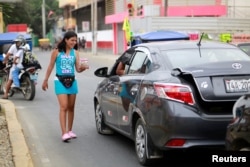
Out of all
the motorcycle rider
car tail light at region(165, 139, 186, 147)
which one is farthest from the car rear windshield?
the motorcycle rider

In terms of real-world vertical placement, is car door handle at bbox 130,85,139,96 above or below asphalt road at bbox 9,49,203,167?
above

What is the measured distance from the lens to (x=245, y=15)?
3784 centimetres

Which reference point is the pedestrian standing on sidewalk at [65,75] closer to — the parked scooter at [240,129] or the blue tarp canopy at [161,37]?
the parked scooter at [240,129]

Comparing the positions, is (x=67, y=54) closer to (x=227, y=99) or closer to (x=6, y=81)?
(x=227, y=99)

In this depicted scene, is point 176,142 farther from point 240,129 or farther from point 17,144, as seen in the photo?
point 17,144

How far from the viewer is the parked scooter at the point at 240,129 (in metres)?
4.45

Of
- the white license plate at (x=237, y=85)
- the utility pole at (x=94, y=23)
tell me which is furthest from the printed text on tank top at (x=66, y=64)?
the utility pole at (x=94, y=23)

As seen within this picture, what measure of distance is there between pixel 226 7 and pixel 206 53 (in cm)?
3230

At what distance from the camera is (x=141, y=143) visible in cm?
652

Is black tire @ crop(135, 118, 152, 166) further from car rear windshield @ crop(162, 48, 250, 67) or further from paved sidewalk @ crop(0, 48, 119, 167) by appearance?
paved sidewalk @ crop(0, 48, 119, 167)

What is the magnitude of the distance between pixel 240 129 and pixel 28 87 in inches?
394

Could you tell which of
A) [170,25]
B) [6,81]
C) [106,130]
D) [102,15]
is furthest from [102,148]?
[102,15]

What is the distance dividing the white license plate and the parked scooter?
1204 millimetres

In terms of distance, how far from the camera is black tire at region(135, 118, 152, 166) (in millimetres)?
6344
